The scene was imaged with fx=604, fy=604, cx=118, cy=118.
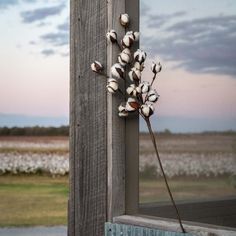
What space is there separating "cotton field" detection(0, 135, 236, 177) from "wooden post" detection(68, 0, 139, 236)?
10cm

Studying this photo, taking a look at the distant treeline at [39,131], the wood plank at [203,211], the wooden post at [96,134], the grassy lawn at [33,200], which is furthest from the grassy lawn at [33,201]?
the wooden post at [96,134]

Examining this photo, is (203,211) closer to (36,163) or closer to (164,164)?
(164,164)

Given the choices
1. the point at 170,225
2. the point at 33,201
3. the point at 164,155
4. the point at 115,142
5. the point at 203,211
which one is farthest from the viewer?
the point at 33,201

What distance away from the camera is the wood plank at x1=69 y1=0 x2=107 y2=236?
6.86ft

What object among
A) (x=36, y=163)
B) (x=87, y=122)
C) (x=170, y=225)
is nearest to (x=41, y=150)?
(x=36, y=163)

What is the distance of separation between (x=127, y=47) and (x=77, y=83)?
262 mm

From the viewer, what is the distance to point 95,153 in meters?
2.11

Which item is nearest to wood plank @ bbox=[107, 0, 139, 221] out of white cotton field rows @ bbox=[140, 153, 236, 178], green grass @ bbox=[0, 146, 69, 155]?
white cotton field rows @ bbox=[140, 153, 236, 178]

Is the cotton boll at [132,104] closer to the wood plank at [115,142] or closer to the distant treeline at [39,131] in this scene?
the wood plank at [115,142]

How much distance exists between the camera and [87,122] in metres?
2.13

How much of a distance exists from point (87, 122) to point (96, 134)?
0.06 m

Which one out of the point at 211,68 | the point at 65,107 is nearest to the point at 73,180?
the point at 211,68

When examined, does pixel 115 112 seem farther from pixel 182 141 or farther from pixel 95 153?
pixel 182 141

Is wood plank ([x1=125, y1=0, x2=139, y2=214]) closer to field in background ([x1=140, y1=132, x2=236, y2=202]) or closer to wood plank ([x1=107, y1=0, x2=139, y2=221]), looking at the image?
wood plank ([x1=107, y1=0, x2=139, y2=221])
